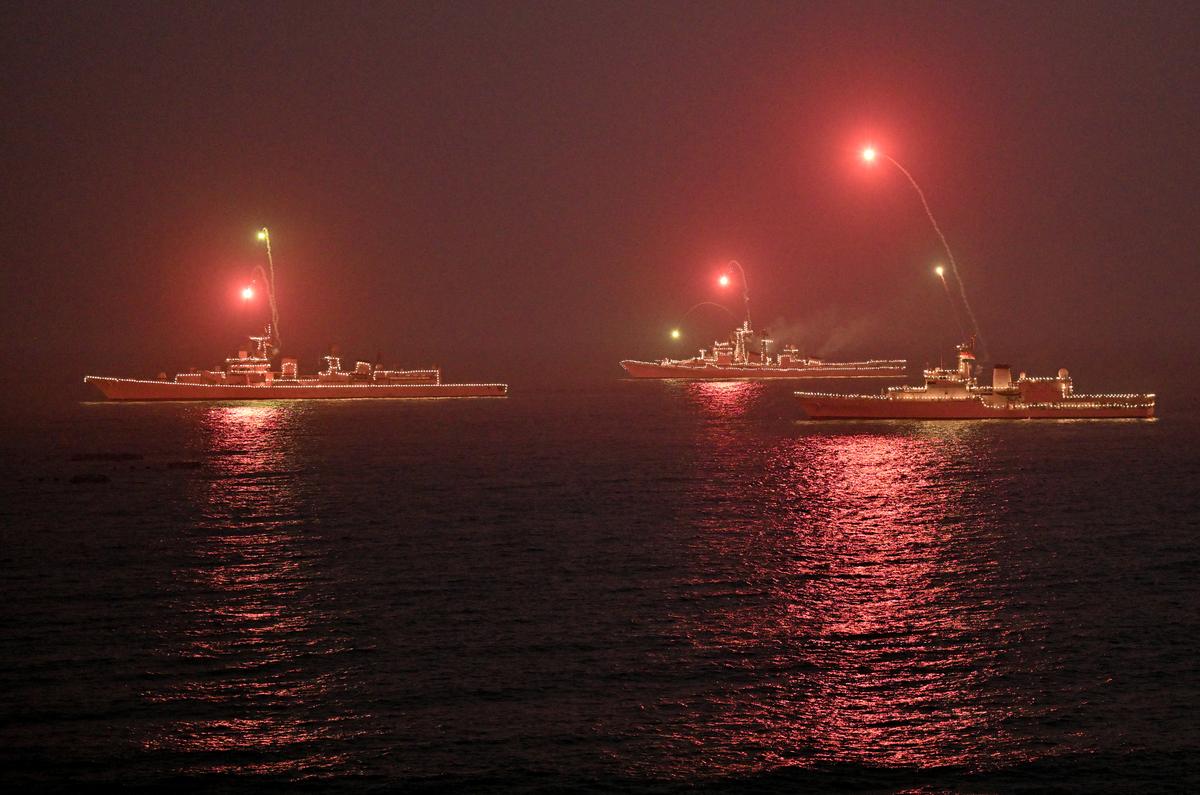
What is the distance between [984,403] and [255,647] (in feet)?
349

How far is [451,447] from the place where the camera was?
93.8 meters

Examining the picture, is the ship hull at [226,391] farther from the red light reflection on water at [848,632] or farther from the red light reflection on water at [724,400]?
the red light reflection on water at [848,632]

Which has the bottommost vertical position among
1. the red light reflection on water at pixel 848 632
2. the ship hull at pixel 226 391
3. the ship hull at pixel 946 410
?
the red light reflection on water at pixel 848 632

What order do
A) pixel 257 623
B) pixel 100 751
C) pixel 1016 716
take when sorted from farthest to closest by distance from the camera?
pixel 257 623 → pixel 1016 716 → pixel 100 751

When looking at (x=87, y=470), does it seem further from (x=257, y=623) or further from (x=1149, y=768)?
(x=1149, y=768)

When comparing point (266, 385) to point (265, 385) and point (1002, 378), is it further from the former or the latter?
point (1002, 378)

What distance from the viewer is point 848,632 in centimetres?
3359

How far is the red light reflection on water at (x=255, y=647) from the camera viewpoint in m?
24.7

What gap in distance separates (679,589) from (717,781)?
16.9m

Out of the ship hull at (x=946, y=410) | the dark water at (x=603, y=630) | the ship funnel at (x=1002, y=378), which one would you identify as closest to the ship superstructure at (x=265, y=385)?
the ship hull at (x=946, y=410)

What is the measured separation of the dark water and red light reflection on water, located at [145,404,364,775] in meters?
0.13

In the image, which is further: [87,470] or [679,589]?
[87,470]


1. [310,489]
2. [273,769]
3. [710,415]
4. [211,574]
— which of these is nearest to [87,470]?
[310,489]

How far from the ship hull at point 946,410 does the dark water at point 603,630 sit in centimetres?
5130
